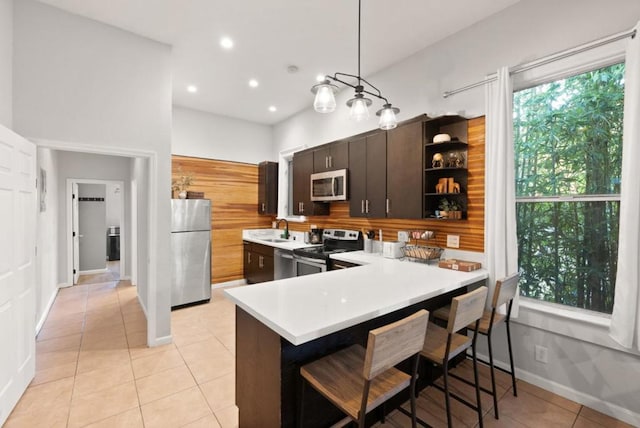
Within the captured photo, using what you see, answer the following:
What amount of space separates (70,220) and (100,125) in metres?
3.85

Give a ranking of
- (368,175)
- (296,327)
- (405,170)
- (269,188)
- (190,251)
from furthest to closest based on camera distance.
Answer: (269,188) → (190,251) → (368,175) → (405,170) → (296,327)

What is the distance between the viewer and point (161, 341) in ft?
10.4

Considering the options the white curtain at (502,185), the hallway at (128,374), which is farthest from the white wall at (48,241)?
the white curtain at (502,185)

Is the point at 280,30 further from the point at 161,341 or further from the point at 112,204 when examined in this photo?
the point at 112,204

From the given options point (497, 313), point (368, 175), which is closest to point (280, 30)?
point (368, 175)

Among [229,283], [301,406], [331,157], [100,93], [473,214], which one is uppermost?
[100,93]

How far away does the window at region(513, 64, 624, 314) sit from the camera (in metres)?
2.17

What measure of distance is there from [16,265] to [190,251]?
2.21 meters

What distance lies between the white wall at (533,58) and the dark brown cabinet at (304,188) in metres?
1.57

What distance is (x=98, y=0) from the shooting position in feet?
8.26

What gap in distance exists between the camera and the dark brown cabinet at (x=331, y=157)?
3.81 meters

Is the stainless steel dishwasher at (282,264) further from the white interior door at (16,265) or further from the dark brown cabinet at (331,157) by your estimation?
the white interior door at (16,265)

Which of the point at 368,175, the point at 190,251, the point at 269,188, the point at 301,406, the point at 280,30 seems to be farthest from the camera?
the point at 269,188

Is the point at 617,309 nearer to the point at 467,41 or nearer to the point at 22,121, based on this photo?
the point at 467,41
